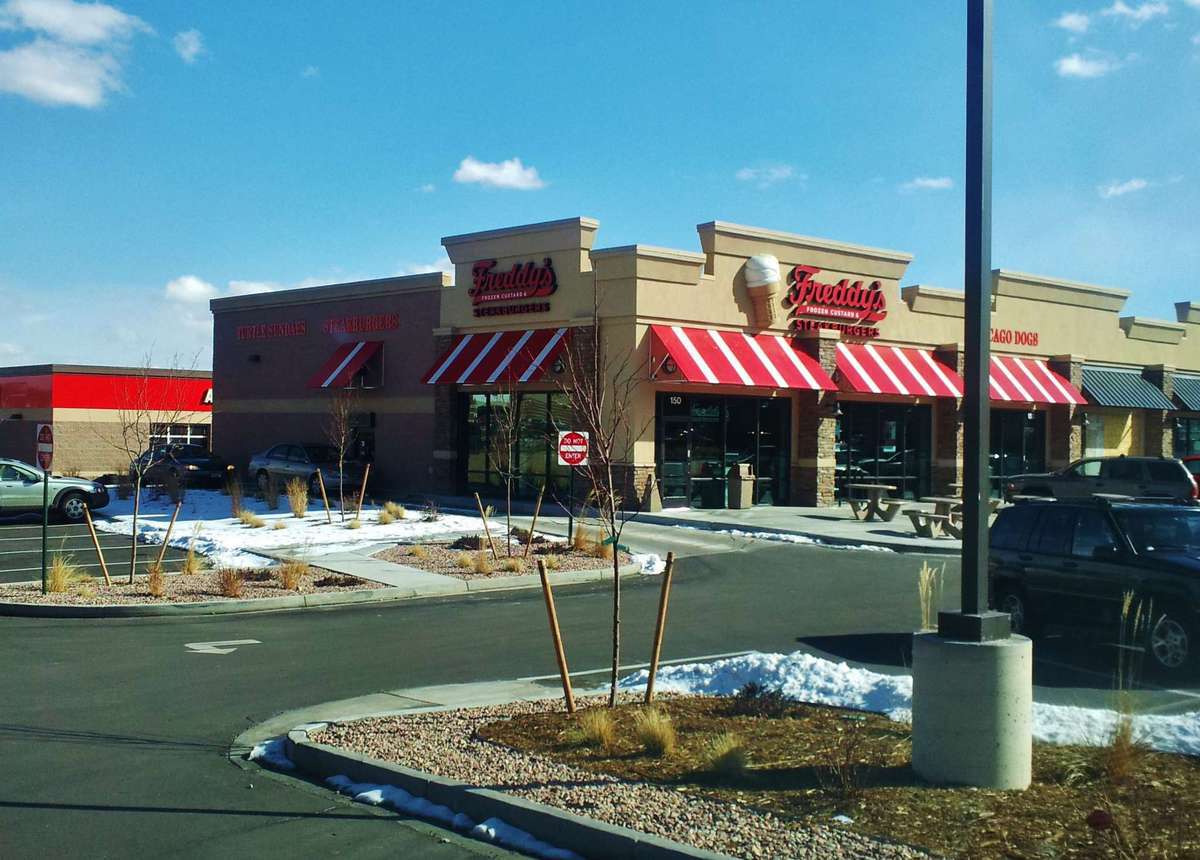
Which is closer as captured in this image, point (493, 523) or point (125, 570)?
point (125, 570)

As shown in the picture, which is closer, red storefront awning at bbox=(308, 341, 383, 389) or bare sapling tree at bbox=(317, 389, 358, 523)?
bare sapling tree at bbox=(317, 389, 358, 523)

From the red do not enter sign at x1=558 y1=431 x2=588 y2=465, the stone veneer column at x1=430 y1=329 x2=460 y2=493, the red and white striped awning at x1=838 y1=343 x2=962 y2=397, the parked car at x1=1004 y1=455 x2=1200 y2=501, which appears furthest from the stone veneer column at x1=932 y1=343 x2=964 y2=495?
the red do not enter sign at x1=558 y1=431 x2=588 y2=465

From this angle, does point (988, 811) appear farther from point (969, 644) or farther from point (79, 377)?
point (79, 377)

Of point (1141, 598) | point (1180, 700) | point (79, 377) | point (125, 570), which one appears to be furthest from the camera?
point (79, 377)

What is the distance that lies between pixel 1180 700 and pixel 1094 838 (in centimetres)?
449

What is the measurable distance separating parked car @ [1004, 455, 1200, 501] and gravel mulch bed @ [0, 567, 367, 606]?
59.5 feet

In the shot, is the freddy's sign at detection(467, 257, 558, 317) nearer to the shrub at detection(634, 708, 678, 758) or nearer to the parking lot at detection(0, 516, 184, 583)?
the parking lot at detection(0, 516, 184, 583)

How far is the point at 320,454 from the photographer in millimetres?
33750

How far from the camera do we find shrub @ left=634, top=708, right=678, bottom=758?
7484mm

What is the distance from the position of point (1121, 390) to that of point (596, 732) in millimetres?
37251

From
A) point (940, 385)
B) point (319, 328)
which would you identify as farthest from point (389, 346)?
point (940, 385)

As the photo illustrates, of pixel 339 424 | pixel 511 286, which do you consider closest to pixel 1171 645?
pixel 511 286

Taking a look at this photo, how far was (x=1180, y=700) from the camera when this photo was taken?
963 cm

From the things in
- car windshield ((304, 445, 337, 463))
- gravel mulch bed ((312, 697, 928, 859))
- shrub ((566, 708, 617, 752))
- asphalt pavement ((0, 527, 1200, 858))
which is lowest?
asphalt pavement ((0, 527, 1200, 858))
